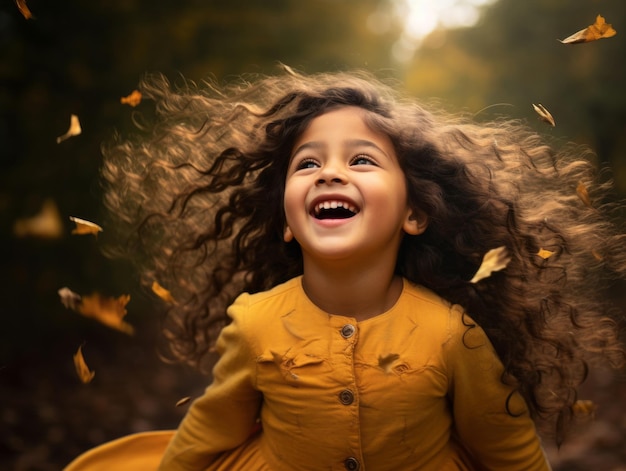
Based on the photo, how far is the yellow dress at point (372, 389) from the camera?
1.99 meters

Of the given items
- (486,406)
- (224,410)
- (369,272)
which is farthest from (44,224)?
(486,406)

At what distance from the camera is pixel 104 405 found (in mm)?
4586

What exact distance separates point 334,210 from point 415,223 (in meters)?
0.25

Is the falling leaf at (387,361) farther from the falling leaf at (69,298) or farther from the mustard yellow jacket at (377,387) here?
the falling leaf at (69,298)

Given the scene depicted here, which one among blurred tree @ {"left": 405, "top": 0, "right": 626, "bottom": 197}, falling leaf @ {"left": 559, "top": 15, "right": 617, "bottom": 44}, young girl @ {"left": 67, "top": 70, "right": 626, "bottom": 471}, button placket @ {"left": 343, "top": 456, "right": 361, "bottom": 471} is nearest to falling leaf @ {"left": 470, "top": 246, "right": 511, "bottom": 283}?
young girl @ {"left": 67, "top": 70, "right": 626, "bottom": 471}

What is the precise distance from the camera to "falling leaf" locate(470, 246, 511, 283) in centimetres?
210

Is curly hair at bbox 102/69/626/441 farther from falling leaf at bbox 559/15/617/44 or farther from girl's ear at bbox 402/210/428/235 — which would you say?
falling leaf at bbox 559/15/617/44

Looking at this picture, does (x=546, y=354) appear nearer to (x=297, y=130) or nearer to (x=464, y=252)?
(x=464, y=252)

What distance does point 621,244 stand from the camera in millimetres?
2303

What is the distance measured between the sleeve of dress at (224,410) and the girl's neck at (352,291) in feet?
0.77

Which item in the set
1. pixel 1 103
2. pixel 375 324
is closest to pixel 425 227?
pixel 375 324

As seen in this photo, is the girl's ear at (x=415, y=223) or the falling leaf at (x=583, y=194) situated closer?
the girl's ear at (x=415, y=223)

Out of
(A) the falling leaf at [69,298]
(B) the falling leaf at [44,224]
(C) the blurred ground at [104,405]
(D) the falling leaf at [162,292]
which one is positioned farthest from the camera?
(B) the falling leaf at [44,224]

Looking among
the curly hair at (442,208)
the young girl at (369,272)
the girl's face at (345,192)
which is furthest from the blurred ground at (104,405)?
the girl's face at (345,192)
